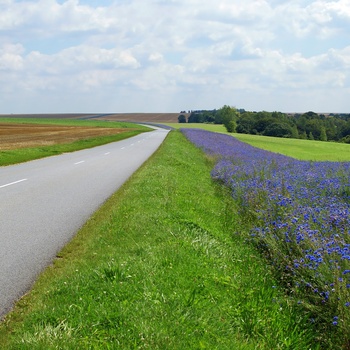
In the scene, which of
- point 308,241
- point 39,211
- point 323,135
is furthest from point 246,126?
point 308,241

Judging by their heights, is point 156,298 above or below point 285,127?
above

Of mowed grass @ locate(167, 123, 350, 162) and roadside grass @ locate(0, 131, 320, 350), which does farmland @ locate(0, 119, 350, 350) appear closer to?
roadside grass @ locate(0, 131, 320, 350)

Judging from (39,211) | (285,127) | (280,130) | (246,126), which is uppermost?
(39,211)

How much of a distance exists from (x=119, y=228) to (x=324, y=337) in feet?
14.6

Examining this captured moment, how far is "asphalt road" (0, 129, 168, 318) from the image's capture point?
21.9 feet

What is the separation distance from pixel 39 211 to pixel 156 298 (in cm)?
637

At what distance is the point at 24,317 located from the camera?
489 cm

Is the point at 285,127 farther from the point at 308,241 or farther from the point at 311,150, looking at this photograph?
the point at 308,241

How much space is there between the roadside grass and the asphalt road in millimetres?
298

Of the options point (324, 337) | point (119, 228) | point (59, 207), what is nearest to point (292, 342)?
point (324, 337)

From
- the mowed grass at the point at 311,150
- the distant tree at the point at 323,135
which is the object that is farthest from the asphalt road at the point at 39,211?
the distant tree at the point at 323,135

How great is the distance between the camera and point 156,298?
5.16 m

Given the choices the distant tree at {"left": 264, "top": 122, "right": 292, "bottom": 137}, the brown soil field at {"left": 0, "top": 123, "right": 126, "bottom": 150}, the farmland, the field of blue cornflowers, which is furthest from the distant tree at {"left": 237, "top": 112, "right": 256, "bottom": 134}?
the farmland

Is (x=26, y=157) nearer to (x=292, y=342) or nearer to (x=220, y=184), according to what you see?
(x=220, y=184)
